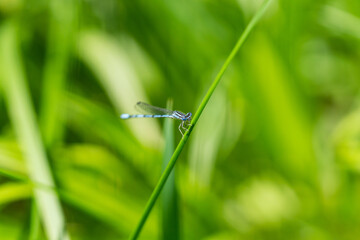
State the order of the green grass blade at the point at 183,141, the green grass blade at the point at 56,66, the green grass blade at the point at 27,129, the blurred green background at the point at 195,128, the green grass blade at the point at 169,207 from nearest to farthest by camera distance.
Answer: the green grass blade at the point at 183,141 → the green grass blade at the point at 169,207 → the green grass blade at the point at 27,129 → the blurred green background at the point at 195,128 → the green grass blade at the point at 56,66

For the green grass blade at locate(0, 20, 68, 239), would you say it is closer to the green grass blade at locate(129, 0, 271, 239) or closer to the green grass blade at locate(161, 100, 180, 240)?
the green grass blade at locate(161, 100, 180, 240)

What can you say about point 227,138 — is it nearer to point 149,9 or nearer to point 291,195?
point 291,195

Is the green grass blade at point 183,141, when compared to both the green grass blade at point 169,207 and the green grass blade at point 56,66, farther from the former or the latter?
the green grass blade at point 56,66

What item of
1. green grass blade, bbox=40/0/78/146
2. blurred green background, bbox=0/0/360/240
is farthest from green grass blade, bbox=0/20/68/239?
green grass blade, bbox=40/0/78/146

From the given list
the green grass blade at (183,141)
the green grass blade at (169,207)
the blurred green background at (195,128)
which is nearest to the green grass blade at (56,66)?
the blurred green background at (195,128)

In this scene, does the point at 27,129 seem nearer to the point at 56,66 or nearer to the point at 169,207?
the point at 56,66

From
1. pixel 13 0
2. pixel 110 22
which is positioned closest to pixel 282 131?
pixel 110 22

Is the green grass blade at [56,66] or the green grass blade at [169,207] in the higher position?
the green grass blade at [56,66]
